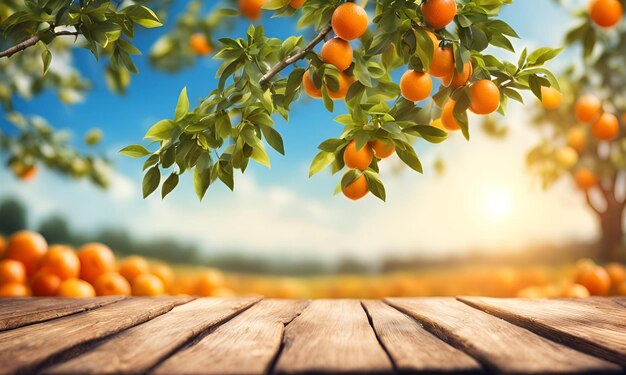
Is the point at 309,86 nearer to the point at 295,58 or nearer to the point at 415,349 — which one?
the point at 295,58

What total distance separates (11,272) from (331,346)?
73.0 inches

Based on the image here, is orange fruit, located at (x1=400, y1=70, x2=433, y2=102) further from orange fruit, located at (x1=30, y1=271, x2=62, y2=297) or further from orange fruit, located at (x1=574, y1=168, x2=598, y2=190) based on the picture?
orange fruit, located at (x1=574, y1=168, x2=598, y2=190)

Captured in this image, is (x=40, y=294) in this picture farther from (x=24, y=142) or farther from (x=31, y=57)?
(x=31, y=57)

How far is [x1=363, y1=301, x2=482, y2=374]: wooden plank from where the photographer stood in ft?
2.28

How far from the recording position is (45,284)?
2062mm

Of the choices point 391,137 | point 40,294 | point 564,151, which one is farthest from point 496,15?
point 40,294

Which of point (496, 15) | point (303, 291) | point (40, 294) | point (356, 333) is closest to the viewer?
point (356, 333)

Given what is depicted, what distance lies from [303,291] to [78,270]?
1.15 metres

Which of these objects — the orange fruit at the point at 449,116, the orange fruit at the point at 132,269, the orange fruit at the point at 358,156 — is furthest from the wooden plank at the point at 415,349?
the orange fruit at the point at 132,269

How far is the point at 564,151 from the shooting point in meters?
2.48

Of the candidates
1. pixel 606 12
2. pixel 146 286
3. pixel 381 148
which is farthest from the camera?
pixel 146 286

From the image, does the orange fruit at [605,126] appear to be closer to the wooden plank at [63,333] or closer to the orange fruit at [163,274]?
the wooden plank at [63,333]

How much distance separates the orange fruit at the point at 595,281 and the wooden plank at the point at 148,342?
2.03 m

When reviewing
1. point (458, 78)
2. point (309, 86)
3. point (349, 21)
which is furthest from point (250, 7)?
point (458, 78)
